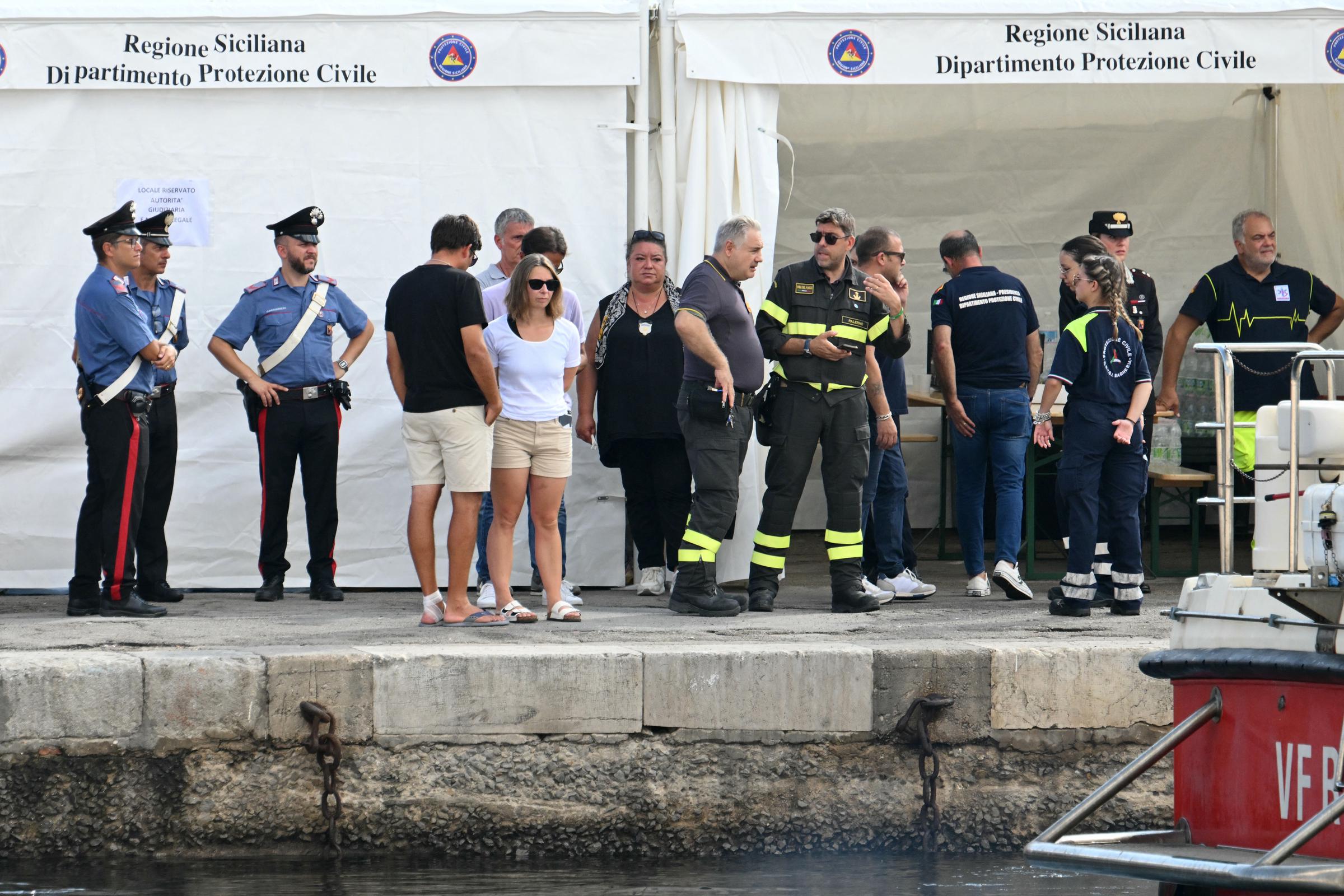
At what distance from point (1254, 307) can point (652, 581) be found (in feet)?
11.0

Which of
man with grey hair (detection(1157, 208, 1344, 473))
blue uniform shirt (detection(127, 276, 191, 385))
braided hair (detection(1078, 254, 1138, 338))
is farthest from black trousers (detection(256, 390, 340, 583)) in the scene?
man with grey hair (detection(1157, 208, 1344, 473))

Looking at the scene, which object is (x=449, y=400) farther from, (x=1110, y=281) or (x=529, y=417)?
(x=1110, y=281)

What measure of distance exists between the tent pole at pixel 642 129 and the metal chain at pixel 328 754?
10.6 feet

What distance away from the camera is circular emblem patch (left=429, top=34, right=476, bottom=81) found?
796 cm

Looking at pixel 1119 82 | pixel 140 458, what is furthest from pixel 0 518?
pixel 1119 82

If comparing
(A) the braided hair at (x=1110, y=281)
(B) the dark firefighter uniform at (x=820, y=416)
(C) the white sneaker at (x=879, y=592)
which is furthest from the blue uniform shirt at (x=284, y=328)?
(A) the braided hair at (x=1110, y=281)

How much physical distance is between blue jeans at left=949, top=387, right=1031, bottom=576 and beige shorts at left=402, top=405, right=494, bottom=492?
2464 millimetres

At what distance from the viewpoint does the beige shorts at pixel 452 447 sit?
272 inches

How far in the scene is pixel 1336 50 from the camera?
7.99m

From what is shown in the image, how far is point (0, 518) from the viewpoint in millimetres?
8086

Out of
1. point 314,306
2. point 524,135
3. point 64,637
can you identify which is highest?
point 524,135

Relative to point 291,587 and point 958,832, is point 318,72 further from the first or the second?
point 958,832

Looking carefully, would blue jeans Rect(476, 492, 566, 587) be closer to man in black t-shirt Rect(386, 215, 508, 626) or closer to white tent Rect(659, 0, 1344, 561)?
man in black t-shirt Rect(386, 215, 508, 626)

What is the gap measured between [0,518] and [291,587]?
1.42 metres
